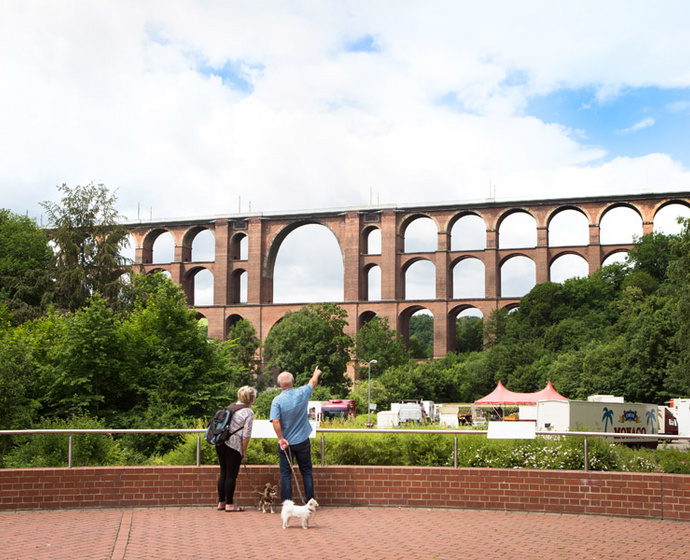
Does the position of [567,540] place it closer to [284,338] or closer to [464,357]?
[284,338]

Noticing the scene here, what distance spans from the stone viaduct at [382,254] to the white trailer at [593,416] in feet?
121

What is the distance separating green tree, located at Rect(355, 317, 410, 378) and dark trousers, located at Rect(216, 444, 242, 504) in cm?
5356

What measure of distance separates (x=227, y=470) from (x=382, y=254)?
6047 centimetres

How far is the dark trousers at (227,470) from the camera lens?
28.1 ft

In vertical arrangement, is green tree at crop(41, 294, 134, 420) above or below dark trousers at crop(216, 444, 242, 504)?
above

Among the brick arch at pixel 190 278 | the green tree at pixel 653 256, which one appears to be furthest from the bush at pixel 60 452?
the brick arch at pixel 190 278

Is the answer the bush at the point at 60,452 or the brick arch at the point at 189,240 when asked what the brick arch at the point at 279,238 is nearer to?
the brick arch at the point at 189,240

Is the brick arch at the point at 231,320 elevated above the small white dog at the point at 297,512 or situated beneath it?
elevated above

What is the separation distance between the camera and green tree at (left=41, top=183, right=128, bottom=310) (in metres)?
36.7

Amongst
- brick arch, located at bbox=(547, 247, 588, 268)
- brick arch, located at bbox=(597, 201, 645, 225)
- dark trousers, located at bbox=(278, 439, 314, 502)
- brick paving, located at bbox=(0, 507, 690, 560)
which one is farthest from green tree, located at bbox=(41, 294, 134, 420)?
brick arch, located at bbox=(597, 201, 645, 225)

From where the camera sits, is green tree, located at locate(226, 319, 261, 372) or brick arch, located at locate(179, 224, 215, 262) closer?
green tree, located at locate(226, 319, 261, 372)

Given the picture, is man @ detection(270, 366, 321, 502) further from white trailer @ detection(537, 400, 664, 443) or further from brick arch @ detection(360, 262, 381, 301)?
brick arch @ detection(360, 262, 381, 301)

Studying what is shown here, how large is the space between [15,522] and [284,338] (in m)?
51.3

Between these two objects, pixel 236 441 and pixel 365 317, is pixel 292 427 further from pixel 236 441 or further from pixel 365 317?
pixel 365 317
